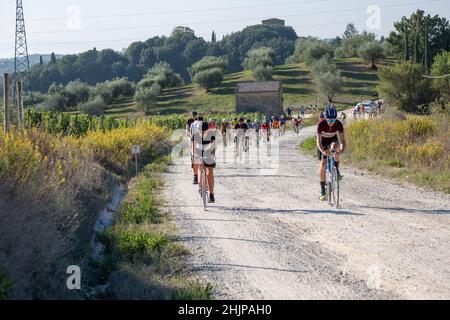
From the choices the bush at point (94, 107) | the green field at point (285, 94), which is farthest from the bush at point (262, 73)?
the bush at point (94, 107)

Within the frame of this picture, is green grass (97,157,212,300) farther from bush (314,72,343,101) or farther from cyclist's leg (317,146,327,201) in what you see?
bush (314,72,343,101)

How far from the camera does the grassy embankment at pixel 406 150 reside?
51.1ft

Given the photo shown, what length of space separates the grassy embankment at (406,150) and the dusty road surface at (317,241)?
3.60ft

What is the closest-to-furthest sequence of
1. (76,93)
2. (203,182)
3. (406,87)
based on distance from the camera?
(203,182), (406,87), (76,93)

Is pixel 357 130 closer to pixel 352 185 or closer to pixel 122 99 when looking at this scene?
pixel 352 185

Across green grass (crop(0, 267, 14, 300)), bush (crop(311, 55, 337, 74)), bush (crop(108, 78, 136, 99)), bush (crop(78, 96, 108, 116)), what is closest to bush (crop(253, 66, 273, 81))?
bush (crop(311, 55, 337, 74))

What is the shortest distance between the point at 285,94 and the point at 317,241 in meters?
84.0

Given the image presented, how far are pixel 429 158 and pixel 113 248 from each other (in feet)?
41.7

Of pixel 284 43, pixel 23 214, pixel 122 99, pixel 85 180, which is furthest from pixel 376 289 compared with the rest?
pixel 284 43

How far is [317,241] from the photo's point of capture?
864 centimetres

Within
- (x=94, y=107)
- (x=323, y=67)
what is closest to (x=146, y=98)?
(x=94, y=107)

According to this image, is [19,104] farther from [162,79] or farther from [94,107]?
[162,79]

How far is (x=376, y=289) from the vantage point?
20.4 ft
